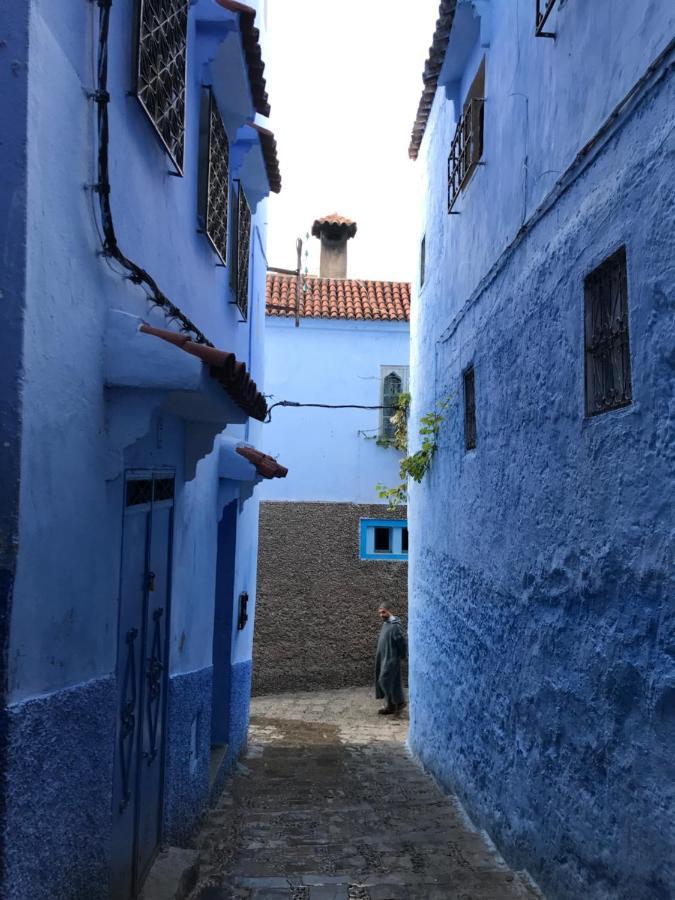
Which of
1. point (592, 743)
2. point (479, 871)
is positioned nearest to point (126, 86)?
point (592, 743)

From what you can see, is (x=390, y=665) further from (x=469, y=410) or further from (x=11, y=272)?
(x=11, y=272)

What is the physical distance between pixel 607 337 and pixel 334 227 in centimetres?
1561

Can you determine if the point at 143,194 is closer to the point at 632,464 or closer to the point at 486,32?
the point at 632,464

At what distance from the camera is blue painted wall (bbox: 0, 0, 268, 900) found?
276cm

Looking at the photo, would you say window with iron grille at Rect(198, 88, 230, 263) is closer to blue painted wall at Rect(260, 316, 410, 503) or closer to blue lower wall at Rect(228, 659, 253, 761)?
blue lower wall at Rect(228, 659, 253, 761)

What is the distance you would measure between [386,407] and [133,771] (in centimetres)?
1081

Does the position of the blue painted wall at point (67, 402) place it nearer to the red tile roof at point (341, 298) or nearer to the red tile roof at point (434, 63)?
the red tile roof at point (434, 63)

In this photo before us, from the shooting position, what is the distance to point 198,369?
3670mm

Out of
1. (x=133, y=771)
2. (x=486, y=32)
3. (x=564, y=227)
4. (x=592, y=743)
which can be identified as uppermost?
(x=486, y=32)

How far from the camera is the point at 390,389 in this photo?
634 inches

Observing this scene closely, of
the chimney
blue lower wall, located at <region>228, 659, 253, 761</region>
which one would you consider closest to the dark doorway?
blue lower wall, located at <region>228, 659, 253, 761</region>

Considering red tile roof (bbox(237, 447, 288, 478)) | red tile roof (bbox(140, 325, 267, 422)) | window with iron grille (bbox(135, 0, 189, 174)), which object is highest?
window with iron grille (bbox(135, 0, 189, 174))

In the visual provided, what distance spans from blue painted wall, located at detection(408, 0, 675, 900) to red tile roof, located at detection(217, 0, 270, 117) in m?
1.75

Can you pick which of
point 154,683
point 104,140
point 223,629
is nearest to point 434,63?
point 104,140
